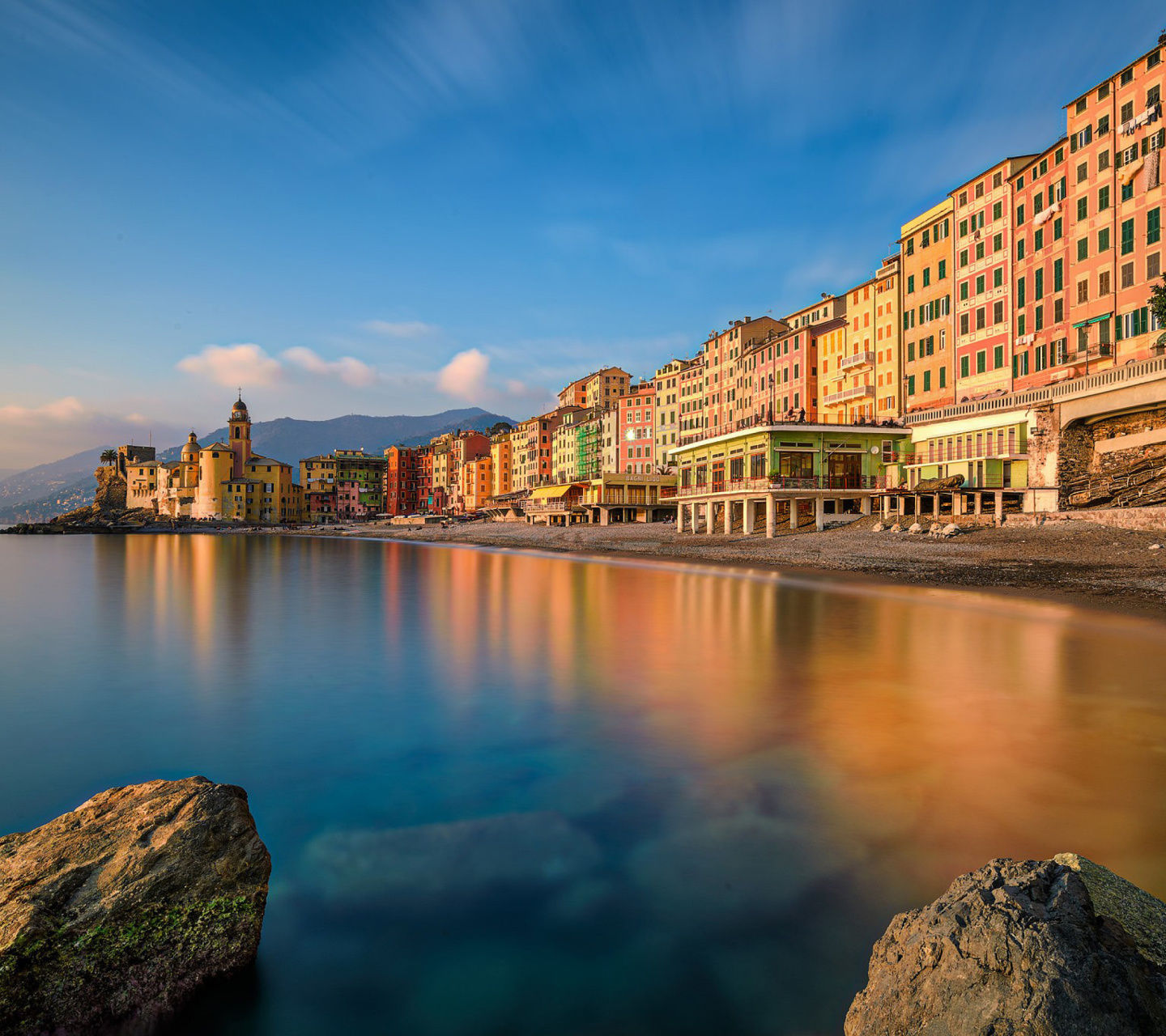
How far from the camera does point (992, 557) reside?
29.0 meters

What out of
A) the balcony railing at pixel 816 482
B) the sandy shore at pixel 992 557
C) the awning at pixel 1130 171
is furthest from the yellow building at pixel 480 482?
the awning at pixel 1130 171

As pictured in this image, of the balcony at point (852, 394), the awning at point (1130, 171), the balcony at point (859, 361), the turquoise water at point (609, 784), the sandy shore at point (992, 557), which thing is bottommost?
the turquoise water at point (609, 784)

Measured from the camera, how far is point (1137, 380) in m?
32.0

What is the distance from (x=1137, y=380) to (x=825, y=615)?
24295 mm

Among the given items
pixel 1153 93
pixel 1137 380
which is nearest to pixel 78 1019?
pixel 1137 380

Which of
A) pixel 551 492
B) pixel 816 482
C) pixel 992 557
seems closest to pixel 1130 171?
pixel 816 482

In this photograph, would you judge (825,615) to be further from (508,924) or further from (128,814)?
(128,814)

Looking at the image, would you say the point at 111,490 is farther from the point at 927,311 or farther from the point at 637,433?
the point at 927,311

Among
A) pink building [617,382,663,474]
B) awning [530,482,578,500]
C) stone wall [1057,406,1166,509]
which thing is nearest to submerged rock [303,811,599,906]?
stone wall [1057,406,1166,509]

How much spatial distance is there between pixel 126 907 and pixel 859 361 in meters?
64.0

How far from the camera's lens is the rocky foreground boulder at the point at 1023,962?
2695 millimetres

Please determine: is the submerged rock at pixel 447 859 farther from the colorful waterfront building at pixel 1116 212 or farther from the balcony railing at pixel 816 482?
the balcony railing at pixel 816 482

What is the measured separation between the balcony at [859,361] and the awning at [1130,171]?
77.7 feet

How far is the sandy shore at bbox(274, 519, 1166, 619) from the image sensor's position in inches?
860
